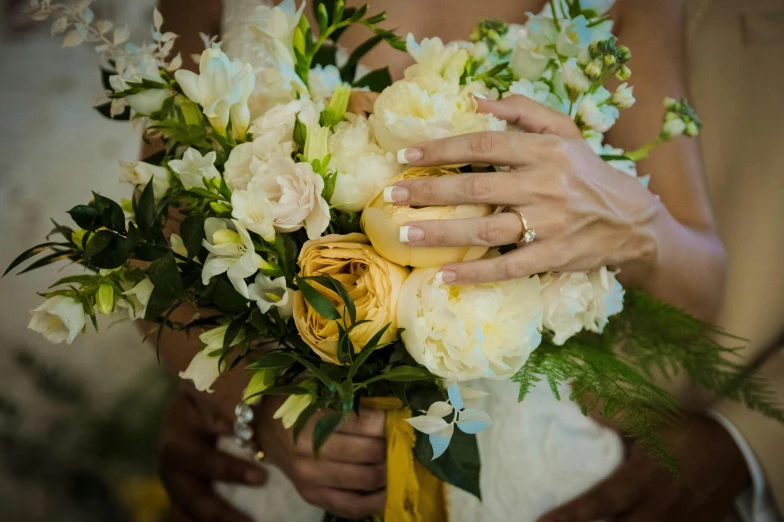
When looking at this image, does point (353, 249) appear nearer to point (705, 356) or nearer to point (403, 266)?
point (403, 266)

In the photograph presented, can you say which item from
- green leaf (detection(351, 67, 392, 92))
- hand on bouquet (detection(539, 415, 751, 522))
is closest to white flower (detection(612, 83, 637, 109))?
green leaf (detection(351, 67, 392, 92))

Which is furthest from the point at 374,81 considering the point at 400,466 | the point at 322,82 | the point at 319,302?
the point at 400,466

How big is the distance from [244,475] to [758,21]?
0.95m

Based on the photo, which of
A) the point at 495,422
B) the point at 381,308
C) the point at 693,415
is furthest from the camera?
the point at 693,415

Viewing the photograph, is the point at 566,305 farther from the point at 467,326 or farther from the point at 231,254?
the point at 231,254

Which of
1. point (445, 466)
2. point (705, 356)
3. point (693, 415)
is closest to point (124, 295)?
point (445, 466)

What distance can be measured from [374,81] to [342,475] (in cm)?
43

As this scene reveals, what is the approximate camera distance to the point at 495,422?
57cm

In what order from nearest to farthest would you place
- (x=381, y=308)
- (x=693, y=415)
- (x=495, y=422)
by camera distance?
(x=381, y=308) → (x=495, y=422) → (x=693, y=415)

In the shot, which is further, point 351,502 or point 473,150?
point 351,502

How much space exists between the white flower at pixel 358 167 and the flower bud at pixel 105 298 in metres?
0.19

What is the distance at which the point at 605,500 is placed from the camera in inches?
25.1

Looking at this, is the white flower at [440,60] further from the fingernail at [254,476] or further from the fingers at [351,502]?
the fingernail at [254,476]

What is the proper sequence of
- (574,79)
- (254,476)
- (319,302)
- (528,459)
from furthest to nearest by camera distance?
(254,476)
(528,459)
(574,79)
(319,302)
